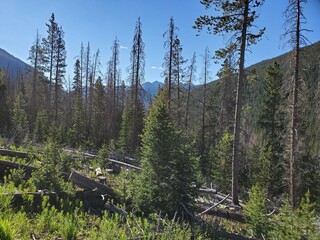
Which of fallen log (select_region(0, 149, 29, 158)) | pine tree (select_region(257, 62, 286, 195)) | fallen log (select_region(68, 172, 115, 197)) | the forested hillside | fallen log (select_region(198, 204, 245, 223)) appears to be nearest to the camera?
the forested hillside

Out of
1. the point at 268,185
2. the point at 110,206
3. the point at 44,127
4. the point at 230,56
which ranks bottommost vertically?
the point at 268,185

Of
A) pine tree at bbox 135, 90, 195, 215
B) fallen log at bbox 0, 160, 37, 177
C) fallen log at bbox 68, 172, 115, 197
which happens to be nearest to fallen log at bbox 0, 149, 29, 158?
fallen log at bbox 0, 160, 37, 177

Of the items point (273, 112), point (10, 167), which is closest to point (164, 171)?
point (10, 167)

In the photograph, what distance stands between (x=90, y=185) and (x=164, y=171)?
9.46 ft

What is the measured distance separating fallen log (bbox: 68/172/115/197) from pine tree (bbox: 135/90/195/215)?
128 centimetres

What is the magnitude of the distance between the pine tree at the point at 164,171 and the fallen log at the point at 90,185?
4.19ft

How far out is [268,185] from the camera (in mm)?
20844

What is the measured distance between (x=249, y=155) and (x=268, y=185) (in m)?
9.19

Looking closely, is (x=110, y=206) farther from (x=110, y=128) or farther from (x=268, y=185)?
(x=110, y=128)

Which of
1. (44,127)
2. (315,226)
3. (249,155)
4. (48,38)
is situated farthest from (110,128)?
(315,226)

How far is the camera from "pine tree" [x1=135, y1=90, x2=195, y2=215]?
9055mm

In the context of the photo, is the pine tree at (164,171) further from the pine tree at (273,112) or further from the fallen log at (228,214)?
the pine tree at (273,112)

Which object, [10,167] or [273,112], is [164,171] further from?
[273,112]

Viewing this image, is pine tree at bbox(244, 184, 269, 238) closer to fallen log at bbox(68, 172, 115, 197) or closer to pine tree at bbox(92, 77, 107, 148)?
fallen log at bbox(68, 172, 115, 197)
